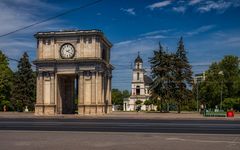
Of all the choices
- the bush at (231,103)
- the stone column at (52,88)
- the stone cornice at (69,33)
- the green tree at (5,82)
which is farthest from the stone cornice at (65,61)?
the bush at (231,103)

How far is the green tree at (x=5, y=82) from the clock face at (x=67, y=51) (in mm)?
23762

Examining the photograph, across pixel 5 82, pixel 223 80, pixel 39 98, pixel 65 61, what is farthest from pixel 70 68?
pixel 223 80

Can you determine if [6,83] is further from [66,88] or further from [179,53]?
[179,53]

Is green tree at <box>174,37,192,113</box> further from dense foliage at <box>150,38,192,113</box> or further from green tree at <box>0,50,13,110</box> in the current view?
green tree at <box>0,50,13,110</box>

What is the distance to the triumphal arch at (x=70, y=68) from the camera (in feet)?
186

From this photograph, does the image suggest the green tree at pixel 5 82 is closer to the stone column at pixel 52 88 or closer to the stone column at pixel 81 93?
the stone column at pixel 52 88

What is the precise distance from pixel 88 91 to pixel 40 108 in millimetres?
7515

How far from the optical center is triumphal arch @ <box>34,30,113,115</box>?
5659cm

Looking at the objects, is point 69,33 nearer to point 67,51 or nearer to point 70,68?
point 67,51

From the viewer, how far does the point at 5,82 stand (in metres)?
78.7

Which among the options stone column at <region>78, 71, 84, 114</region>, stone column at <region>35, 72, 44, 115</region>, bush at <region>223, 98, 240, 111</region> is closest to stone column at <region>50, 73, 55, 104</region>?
stone column at <region>35, 72, 44, 115</region>

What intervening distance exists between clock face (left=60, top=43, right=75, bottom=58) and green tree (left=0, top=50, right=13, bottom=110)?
936 inches

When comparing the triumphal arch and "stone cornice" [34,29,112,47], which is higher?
"stone cornice" [34,29,112,47]

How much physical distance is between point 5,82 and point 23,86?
20.0 feet
